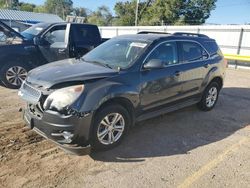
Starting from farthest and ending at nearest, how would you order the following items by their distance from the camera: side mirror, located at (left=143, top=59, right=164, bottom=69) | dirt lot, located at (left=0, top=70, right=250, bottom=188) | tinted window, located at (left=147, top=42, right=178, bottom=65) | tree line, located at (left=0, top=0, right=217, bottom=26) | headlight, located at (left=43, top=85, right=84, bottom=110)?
tree line, located at (left=0, top=0, right=217, bottom=26)
tinted window, located at (left=147, top=42, right=178, bottom=65)
side mirror, located at (left=143, top=59, right=164, bottom=69)
headlight, located at (left=43, top=85, right=84, bottom=110)
dirt lot, located at (left=0, top=70, right=250, bottom=188)

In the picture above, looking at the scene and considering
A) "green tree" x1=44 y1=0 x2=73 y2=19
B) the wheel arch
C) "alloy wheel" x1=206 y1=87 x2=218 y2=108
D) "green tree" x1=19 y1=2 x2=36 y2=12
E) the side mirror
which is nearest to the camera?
the wheel arch

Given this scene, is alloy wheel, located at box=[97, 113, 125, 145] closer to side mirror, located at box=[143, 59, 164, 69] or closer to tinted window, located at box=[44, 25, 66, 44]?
side mirror, located at box=[143, 59, 164, 69]

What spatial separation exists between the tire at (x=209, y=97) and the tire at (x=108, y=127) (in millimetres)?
2582

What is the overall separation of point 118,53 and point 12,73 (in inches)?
161

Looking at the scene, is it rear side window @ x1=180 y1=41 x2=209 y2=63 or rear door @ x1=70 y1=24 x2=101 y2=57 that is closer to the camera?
rear side window @ x1=180 y1=41 x2=209 y2=63

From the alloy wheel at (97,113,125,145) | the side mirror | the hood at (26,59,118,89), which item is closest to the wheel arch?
the alloy wheel at (97,113,125,145)

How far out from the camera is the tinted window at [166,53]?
501cm

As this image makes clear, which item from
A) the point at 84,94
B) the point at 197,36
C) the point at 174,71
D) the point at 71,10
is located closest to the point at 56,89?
the point at 84,94

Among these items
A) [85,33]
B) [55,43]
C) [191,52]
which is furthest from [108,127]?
[85,33]

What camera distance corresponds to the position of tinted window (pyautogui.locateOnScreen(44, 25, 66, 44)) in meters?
8.44

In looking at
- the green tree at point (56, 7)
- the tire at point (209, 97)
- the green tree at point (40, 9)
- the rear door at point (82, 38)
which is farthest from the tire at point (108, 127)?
the green tree at point (56, 7)

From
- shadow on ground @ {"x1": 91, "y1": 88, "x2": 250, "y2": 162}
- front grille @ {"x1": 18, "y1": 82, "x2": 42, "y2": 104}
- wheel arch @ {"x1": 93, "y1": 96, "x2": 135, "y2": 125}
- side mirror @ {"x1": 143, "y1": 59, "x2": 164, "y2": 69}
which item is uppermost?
side mirror @ {"x1": 143, "y1": 59, "x2": 164, "y2": 69}

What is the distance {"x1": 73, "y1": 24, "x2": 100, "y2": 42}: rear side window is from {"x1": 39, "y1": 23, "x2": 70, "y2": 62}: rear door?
0.26 meters

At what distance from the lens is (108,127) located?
429 centimetres
